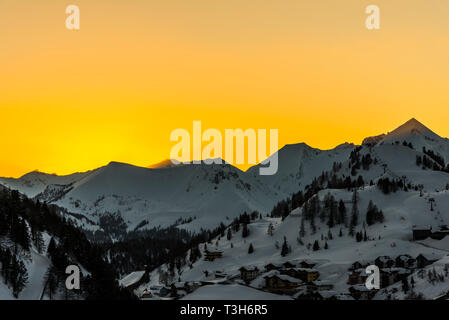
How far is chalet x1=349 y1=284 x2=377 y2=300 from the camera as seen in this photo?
7520 inches

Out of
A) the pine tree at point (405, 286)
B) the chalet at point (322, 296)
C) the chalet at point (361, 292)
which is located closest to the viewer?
the pine tree at point (405, 286)

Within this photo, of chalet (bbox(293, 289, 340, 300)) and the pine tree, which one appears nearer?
the pine tree

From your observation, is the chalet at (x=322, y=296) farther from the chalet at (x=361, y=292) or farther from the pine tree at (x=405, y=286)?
the pine tree at (x=405, y=286)

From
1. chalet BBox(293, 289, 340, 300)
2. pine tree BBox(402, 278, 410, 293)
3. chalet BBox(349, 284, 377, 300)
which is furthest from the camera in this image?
chalet BBox(349, 284, 377, 300)

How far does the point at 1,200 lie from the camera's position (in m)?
191

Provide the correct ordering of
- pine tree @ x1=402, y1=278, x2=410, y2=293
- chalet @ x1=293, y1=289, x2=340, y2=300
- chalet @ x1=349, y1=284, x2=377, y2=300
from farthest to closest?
chalet @ x1=349, y1=284, x2=377, y2=300, chalet @ x1=293, y1=289, x2=340, y2=300, pine tree @ x1=402, y1=278, x2=410, y2=293

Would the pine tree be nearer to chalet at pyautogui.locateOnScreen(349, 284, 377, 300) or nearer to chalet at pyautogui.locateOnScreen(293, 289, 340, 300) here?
chalet at pyautogui.locateOnScreen(349, 284, 377, 300)

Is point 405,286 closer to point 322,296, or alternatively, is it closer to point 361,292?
point 361,292

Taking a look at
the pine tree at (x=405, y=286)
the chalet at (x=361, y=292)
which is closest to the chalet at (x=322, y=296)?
the chalet at (x=361, y=292)

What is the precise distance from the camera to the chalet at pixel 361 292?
627ft

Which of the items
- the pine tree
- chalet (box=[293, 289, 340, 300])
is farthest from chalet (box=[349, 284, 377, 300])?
the pine tree
